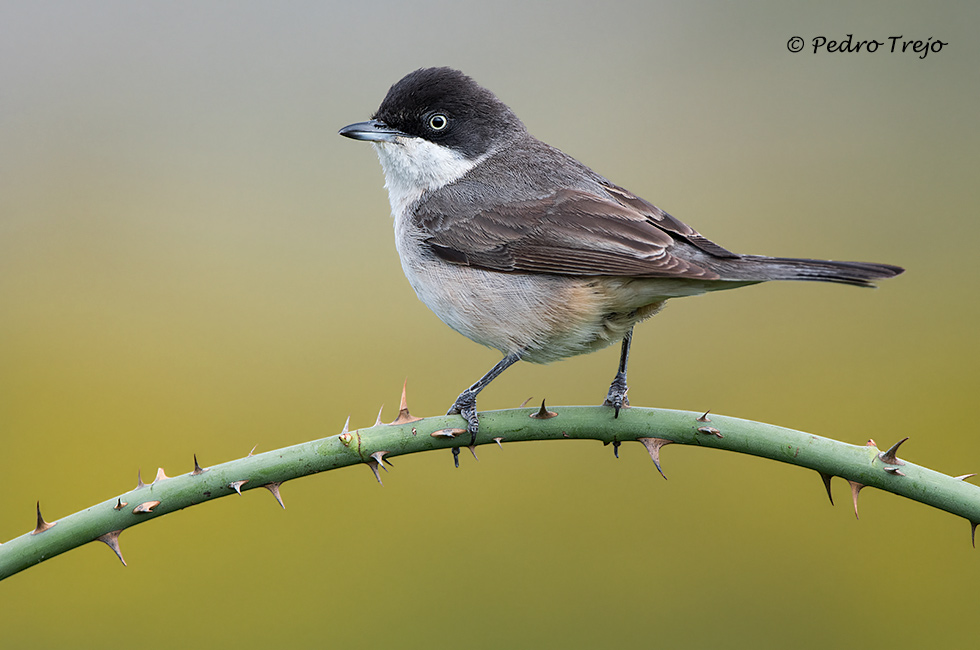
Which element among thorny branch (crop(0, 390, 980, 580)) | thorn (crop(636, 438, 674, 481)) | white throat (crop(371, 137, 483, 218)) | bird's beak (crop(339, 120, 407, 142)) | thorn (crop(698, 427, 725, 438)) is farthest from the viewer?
white throat (crop(371, 137, 483, 218))

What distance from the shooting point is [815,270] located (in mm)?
2805

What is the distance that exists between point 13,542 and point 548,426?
1553 mm

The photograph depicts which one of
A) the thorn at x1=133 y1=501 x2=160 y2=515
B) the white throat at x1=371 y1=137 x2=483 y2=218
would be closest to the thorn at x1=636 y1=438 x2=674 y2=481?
the thorn at x1=133 y1=501 x2=160 y2=515

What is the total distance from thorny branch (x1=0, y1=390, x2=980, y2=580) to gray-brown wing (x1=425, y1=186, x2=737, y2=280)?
831 mm

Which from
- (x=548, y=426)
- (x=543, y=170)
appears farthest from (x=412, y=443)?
(x=543, y=170)

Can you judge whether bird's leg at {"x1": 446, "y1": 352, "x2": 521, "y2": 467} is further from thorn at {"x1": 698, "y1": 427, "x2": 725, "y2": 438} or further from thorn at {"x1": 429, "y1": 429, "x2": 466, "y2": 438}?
thorn at {"x1": 698, "y1": 427, "x2": 725, "y2": 438}

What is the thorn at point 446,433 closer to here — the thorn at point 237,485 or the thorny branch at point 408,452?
the thorny branch at point 408,452

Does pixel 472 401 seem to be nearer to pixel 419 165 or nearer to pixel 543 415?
pixel 543 415

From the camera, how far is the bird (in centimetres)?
329

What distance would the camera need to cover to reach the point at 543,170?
13.2 ft

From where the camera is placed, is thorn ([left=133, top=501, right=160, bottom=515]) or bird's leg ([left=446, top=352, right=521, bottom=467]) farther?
bird's leg ([left=446, top=352, right=521, bottom=467])

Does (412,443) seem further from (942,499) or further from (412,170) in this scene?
(412,170)

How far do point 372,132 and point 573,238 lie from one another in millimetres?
1094

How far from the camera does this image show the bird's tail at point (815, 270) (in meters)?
2.62
